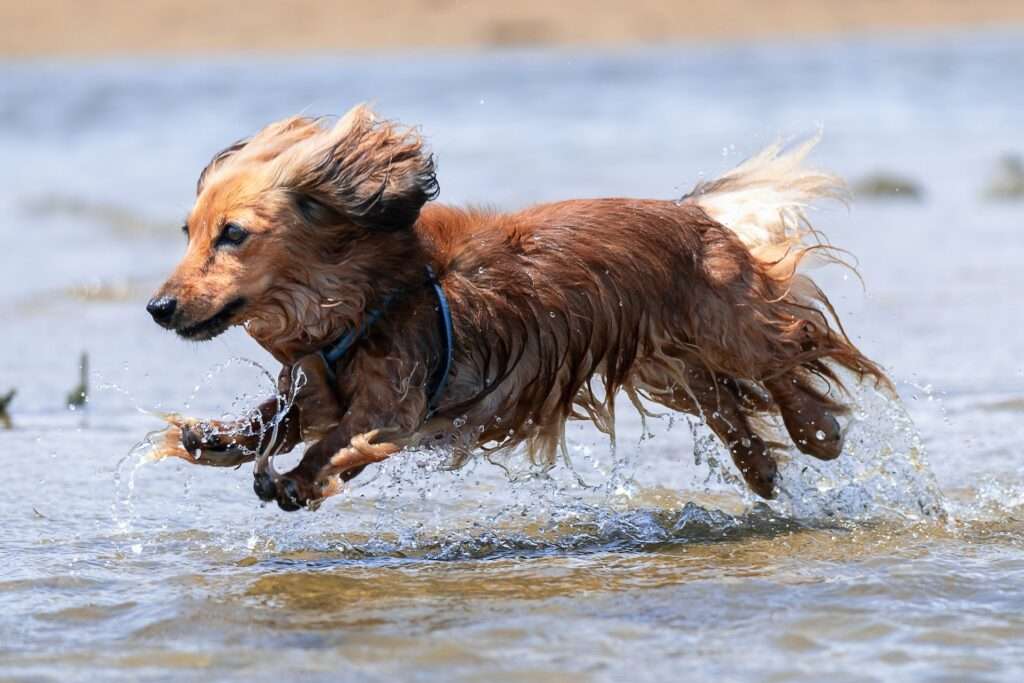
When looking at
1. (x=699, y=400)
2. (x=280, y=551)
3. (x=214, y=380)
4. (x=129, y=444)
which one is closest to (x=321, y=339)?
(x=280, y=551)

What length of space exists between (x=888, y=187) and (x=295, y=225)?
37.2 ft

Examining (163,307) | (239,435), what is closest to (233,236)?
(163,307)

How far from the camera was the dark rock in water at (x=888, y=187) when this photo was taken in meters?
15.2

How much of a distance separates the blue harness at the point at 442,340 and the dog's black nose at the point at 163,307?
0.57 m

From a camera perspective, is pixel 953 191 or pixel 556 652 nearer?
pixel 556 652

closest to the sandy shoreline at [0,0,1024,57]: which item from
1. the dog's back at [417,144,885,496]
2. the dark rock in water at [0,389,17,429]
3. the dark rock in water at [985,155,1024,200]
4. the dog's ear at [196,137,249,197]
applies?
the dark rock in water at [985,155,1024,200]

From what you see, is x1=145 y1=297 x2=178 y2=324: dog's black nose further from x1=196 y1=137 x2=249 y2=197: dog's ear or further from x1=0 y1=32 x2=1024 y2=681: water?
x1=0 y1=32 x2=1024 y2=681: water

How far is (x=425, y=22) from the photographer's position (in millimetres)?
53469

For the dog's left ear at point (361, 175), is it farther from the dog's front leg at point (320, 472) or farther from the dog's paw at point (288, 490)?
the dog's paw at point (288, 490)

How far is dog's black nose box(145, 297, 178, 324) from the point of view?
4730mm

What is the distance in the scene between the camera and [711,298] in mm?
5633

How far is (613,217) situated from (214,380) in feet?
11.5

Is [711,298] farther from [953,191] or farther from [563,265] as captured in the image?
[953,191]

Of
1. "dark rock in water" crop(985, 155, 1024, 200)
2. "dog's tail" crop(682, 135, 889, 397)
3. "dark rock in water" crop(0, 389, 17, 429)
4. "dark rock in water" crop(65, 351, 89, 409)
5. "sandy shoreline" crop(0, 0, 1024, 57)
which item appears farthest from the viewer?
"sandy shoreline" crop(0, 0, 1024, 57)
